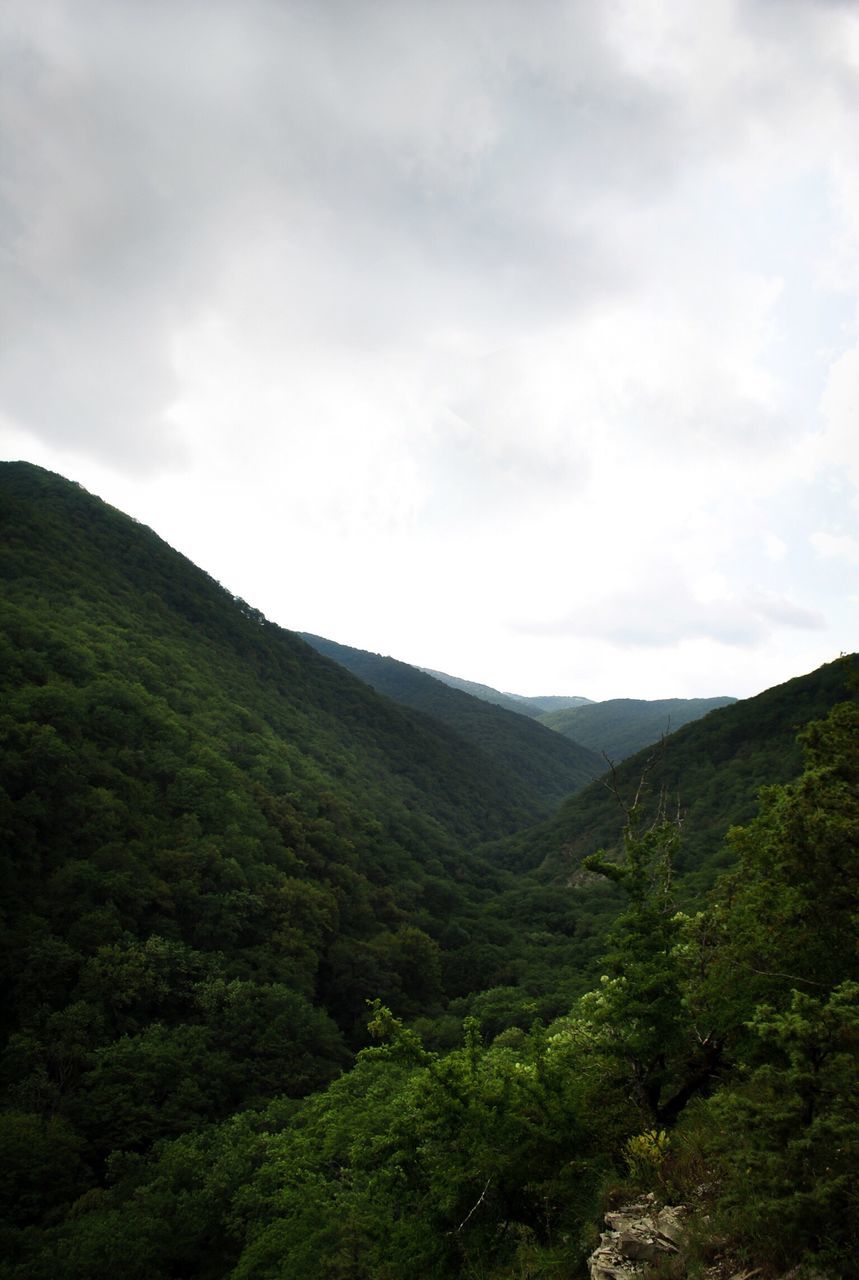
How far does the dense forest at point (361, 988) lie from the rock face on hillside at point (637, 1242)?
41 cm

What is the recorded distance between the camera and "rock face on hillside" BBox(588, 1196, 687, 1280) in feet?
25.8

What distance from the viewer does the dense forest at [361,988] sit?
10.5 metres

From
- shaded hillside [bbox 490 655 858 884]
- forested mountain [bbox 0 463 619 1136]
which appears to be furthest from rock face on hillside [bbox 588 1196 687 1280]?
shaded hillside [bbox 490 655 858 884]

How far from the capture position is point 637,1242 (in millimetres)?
8219

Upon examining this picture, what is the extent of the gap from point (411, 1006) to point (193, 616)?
92945 mm

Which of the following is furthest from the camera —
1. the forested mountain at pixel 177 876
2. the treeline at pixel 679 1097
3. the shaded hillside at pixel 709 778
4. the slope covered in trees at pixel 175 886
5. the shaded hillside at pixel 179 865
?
the shaded hillside at pixel 709 778

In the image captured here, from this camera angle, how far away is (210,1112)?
114 feet

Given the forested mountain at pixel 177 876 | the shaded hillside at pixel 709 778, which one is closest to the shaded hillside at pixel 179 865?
the forested mountain at pixel 177 876

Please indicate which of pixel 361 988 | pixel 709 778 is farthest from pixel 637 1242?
pixel 709 778

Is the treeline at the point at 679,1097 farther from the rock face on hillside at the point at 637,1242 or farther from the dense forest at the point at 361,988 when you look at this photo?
the rock face on hillside at the point at 637,1242

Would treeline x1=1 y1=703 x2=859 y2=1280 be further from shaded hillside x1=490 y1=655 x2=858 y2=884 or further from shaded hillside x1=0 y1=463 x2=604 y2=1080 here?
shaded hillside x1=490 y1=655 x2=858 y2=884

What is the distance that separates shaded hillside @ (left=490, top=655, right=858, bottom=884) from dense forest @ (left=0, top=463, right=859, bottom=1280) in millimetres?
762

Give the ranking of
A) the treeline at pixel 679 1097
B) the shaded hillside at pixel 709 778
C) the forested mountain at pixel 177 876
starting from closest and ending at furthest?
the treeline at pixel 679 1097 < the forested mountain at pixel 177 876 < the shaded hillside at pixel 709 778

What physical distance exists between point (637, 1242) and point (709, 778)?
9824cm
